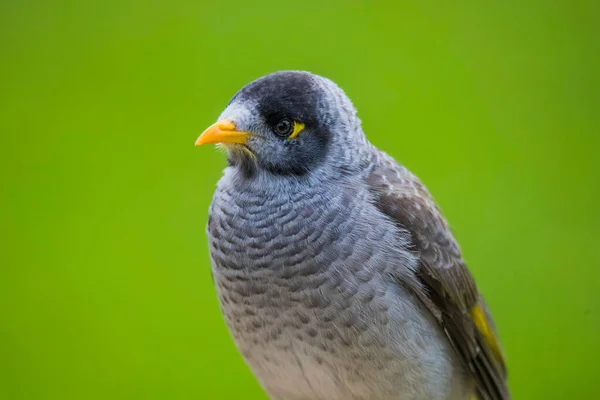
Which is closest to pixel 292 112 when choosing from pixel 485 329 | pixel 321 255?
pixel 321 255

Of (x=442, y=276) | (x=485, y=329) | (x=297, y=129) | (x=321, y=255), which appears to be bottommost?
(x=485, y=329)

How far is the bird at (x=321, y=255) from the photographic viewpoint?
1.63 m

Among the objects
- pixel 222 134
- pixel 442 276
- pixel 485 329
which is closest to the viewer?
pixel 222 134

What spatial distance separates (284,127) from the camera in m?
1.66

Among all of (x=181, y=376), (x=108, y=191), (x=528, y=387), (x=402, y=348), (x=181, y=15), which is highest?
(x=181, y=15)

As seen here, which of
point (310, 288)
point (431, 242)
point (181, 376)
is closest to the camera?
point (310, 288)

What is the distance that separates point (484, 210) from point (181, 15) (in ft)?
4.10

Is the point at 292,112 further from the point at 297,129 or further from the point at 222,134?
the point at 222,134

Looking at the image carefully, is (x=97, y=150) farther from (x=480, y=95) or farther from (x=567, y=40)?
(x=567, y=40)

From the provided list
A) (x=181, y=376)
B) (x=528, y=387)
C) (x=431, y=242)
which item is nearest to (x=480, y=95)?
(x=528, y=387)

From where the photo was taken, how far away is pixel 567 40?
2912 mm

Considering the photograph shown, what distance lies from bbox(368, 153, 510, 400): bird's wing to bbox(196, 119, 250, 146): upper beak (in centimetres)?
30

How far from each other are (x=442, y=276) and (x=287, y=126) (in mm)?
471

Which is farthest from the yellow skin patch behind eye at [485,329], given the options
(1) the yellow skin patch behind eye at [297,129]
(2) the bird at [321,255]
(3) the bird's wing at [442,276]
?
(1) the yellow skin patch behind eye at [297,129]
